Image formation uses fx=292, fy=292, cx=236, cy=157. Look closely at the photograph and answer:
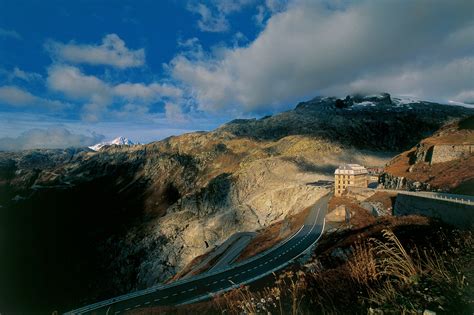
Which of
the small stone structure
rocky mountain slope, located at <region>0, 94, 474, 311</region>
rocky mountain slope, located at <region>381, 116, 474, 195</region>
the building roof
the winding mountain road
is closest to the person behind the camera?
the winding mountain road

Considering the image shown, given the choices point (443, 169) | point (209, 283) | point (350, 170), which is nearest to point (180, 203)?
point (350, 170)

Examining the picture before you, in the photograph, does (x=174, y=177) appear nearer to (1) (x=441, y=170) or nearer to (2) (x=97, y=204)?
(2) (x=97, y=204)

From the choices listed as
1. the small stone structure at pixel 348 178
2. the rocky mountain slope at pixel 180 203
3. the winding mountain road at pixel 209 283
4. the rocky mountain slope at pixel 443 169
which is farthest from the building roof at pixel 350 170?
the winding mountain road at pixel 209 283

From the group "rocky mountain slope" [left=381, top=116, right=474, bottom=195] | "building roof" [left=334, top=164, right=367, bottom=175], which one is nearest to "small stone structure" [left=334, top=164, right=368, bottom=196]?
"building roof" [left=334, top=164, right=367, bottom=175]

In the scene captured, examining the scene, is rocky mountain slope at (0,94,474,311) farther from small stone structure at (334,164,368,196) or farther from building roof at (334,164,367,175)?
building roof at (334,164,367,175)

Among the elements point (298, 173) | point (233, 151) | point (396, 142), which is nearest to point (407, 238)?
point (298, 173)

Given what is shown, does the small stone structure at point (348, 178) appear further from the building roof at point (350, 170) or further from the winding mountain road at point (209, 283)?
the winding mountain road at point (209, 283)

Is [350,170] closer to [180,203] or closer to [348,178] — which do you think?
[348,178]

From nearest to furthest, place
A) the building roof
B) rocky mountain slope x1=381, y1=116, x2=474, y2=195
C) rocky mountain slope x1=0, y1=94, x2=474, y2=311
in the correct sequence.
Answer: rocky mountain slope x1=381, y1=116, x2=474, y2=195
the building roof
rocky mountain slope x1=0, y1=94, x2=474, y2=311
